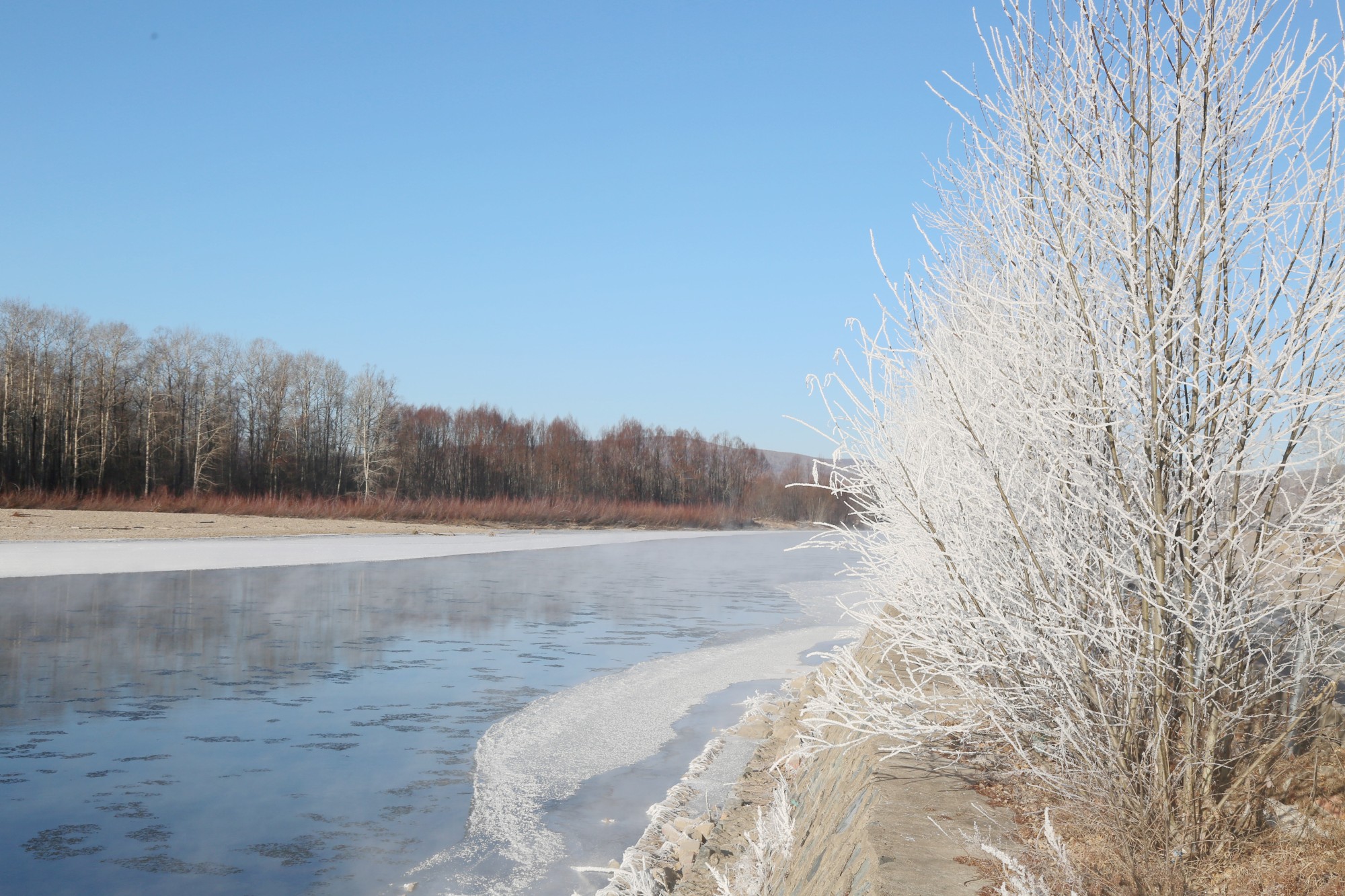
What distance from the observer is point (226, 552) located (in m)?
22.4

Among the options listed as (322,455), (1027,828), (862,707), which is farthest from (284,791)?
(322,455)

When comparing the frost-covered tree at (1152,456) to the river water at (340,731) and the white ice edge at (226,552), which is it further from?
the white ice edge at (226,552)

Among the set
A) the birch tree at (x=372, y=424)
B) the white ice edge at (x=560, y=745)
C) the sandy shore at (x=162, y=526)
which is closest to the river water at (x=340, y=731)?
the white ice edge at (x=560, y=745)

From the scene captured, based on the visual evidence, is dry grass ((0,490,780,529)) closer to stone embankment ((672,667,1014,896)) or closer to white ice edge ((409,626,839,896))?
white ice edge ((409,626,839,896))

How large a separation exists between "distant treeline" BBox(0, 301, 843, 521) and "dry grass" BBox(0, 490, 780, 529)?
136 inches

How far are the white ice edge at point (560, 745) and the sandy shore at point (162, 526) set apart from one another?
66.8 ft

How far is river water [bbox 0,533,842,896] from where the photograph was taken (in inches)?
185

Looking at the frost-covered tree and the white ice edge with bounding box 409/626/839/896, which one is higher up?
the frost-covered tree

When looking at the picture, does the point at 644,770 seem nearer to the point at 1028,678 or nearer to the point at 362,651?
the point at 1028,678

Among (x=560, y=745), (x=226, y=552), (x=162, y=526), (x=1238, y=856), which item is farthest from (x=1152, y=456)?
(x=162, y=526)

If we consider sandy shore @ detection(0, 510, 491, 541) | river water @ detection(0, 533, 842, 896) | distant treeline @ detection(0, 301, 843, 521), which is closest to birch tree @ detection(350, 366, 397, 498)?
distant treeline @ detection(0, 301, 843, 521)

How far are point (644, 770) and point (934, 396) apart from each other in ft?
13.2

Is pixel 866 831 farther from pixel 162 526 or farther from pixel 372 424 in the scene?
pixel 372 424

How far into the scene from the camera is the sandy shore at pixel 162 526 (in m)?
25.3
